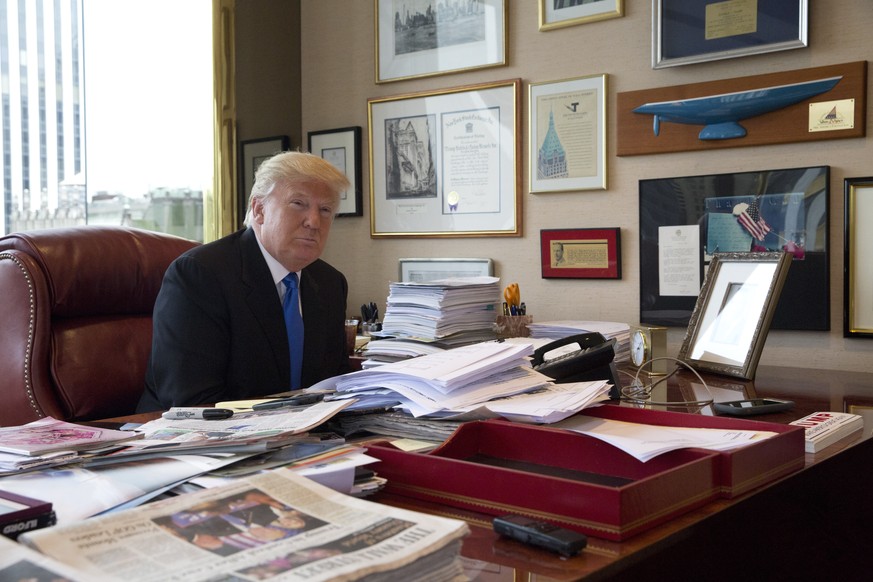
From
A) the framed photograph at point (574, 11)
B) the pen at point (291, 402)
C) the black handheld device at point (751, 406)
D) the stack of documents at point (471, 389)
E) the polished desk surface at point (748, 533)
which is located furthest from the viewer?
the framed photograph at point (574, 11)

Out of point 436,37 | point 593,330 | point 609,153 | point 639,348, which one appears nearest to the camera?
point 639,348

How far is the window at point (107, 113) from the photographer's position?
2693mm

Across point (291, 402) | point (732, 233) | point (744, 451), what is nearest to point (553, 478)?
point (744, 451)

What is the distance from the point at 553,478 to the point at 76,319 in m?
1.60

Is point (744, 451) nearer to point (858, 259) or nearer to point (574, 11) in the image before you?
point (858, 259)

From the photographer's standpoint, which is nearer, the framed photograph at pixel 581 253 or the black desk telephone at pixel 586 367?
the black desk telephone at pixel 586 367

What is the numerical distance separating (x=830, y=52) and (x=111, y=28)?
2309 millimetres

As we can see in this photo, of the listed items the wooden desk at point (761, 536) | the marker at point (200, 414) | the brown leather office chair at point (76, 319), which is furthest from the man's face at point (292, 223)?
the wooden desk at point (761, 536)

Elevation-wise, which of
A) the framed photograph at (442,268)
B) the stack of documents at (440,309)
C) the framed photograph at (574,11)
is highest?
the framed photograph at (574,11)

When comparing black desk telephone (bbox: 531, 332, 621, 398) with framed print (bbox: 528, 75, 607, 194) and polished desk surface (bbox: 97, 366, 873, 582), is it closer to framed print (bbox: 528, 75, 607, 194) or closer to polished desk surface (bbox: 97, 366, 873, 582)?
polished desk surface (bbox: 97, 366, 873, 582)

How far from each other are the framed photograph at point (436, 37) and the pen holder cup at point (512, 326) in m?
0.94

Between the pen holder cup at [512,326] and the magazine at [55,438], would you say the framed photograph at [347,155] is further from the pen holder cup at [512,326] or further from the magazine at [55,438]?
the magazine at [55,438]

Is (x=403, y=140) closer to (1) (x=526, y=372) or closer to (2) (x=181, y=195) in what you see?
(2) (x=181, y=195)

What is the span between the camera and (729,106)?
7.79 ft
